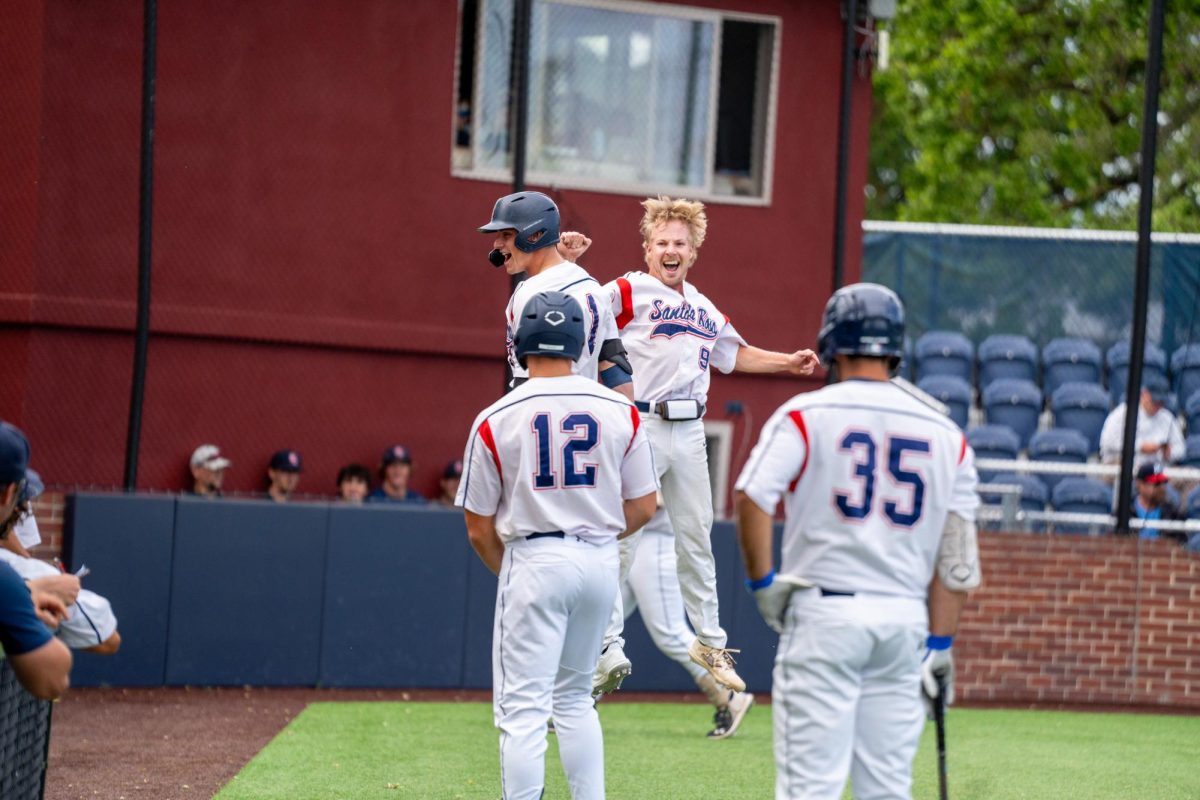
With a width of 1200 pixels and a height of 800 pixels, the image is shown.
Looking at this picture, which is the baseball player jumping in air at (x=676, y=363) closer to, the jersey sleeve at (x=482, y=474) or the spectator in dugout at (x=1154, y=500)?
the jersey sleeve at (x=482, y=474)

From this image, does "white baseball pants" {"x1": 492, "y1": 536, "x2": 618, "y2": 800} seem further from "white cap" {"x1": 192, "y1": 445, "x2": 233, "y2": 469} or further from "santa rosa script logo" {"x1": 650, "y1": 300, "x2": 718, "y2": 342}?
"white cap" {"x1": 192, "y1": 445, "x2": 233, "y2": 469}

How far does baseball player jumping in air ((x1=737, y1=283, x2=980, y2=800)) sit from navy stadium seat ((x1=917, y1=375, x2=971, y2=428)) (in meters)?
10.9

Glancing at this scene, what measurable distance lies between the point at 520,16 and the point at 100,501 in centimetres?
529

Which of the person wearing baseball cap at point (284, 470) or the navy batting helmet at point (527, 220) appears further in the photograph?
the person wearing baseball cap at point (284, 470)

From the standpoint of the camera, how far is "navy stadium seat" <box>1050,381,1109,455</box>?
51.0 feet

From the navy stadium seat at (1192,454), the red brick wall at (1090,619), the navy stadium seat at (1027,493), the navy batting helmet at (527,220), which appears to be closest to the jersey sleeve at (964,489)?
the navy batting helmet at (527,220)

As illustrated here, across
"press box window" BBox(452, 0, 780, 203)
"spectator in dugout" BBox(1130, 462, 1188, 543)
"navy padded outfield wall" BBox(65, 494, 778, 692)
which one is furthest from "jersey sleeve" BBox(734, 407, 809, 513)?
"press box window" BBox(452, 0, 780, 203)

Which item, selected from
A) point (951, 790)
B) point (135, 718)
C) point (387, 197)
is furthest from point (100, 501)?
point (951, 790)

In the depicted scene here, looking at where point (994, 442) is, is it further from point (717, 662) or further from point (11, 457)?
point (11, 457)

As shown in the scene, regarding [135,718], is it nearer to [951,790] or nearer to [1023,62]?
[951,790]

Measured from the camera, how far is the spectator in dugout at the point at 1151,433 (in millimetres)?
14172

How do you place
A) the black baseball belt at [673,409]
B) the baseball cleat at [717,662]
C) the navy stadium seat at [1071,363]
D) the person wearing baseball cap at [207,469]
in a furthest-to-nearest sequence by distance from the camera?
the navy stadium seat at [1071,363]
the person wearing baseball cap at [207,469]
the baseball cleat at [717,662]
the black baseball belt at [673,409]

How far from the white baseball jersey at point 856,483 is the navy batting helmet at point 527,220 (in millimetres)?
2093

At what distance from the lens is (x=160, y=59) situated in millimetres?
13336
